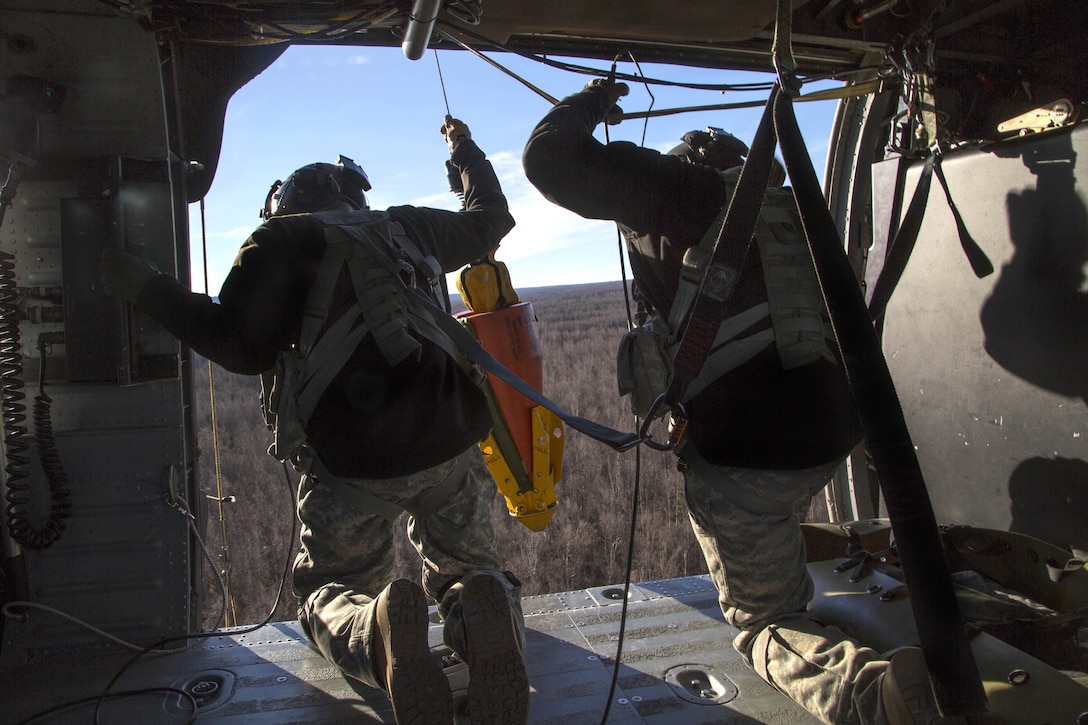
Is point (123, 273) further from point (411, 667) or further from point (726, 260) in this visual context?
point (726, 260)

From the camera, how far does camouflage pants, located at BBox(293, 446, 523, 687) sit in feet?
8.27

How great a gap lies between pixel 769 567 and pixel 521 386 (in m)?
1.01

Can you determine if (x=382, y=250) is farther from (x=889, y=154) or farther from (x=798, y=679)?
(x=889, y=154)

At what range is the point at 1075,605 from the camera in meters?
2.59

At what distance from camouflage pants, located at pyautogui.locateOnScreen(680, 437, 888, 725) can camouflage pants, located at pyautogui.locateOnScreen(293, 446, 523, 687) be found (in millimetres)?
754

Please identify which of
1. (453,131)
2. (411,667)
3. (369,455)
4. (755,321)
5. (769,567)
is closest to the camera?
(411,667)

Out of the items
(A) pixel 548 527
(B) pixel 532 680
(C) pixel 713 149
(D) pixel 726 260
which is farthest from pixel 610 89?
(A) pixel 548 527

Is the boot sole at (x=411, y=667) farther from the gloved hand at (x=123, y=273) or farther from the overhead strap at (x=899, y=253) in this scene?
the overhead strap at (x=899, y=253)

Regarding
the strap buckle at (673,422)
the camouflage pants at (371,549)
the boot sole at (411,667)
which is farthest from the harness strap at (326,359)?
the strap buckle at (673,422)

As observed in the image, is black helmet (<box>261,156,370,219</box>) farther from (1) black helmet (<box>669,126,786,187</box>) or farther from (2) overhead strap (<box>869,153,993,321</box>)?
(2) overhead strap (<box>869,153,993,321</box>)

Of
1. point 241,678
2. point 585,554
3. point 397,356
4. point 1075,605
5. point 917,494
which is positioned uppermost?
point 397,356

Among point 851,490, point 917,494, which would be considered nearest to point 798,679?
point 917,494

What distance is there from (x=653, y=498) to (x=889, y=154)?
4.84 m

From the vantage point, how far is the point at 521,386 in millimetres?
2324
